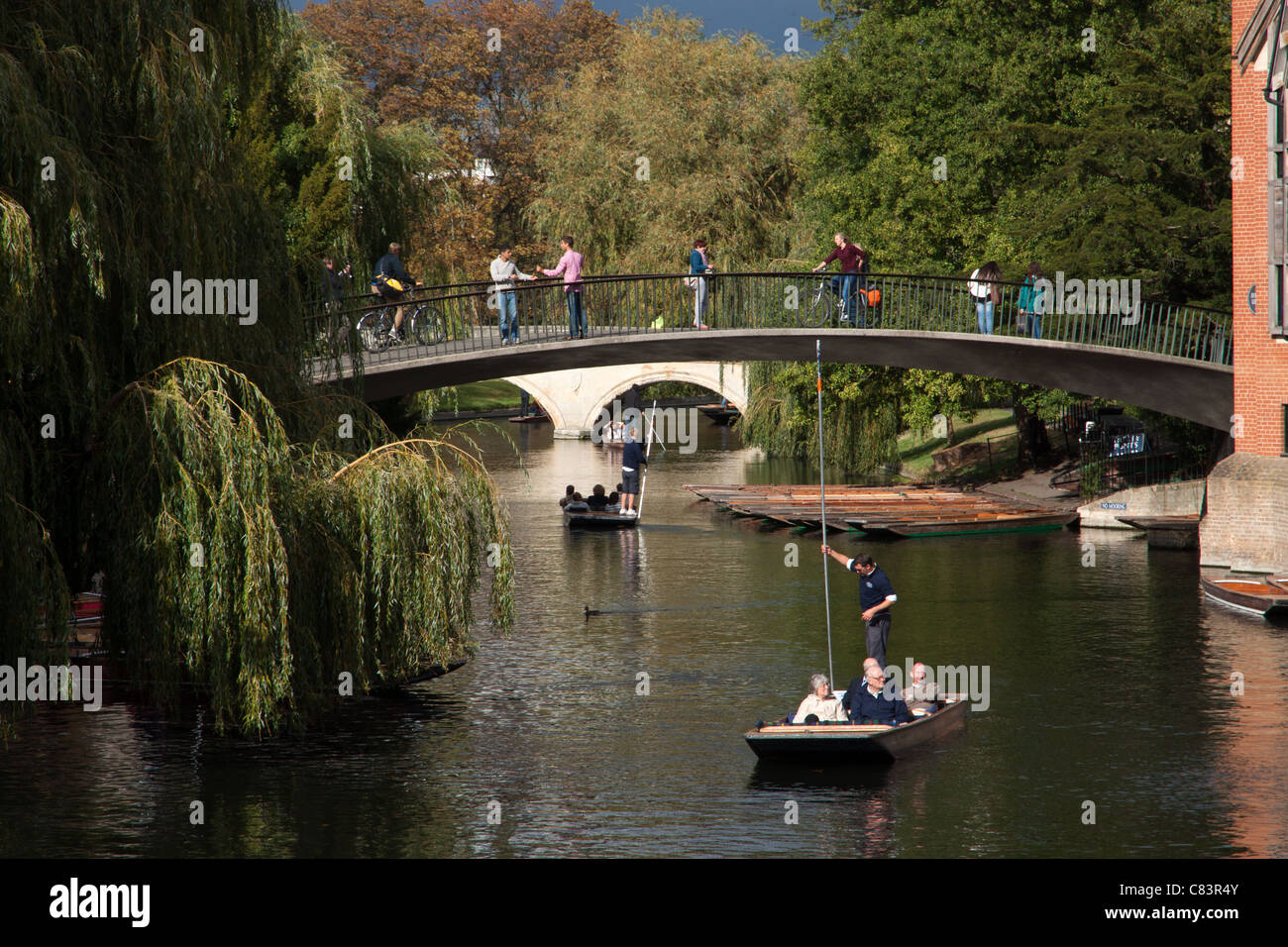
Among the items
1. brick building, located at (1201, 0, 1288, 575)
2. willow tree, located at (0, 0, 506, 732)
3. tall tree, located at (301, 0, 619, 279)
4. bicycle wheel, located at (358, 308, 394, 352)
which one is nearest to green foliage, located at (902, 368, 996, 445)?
brick building, located at (1201, 0, 1288, 575)

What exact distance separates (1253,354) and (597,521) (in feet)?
45.1

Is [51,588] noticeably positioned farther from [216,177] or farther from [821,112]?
[821,112]

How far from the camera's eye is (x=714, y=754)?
1628 centimetres

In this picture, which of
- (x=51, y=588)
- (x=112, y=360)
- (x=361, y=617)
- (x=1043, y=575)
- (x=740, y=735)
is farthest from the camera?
(x=1043, y=575)

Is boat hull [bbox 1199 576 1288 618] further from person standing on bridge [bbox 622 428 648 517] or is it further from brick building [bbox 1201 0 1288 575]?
person standing on bridge [bbox 622 428 648 517]

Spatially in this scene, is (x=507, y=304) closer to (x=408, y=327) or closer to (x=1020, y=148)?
(x=408, y=327)

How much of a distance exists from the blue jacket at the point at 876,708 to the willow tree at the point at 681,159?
1226 inches

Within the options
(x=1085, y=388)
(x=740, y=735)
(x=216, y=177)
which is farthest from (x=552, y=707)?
(x=1085, y=388)

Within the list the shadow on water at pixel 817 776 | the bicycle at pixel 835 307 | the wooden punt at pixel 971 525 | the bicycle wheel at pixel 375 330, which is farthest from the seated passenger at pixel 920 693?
the wooden punt at pixel 971 525

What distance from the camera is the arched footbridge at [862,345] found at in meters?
25.4

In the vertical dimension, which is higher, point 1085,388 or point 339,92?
point 339,92

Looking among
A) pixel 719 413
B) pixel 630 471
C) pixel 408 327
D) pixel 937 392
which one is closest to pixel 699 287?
pixel 408 327

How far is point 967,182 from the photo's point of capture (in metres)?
36.0
